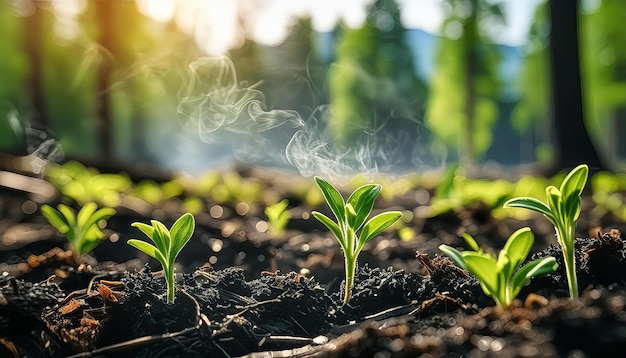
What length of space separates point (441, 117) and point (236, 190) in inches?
737

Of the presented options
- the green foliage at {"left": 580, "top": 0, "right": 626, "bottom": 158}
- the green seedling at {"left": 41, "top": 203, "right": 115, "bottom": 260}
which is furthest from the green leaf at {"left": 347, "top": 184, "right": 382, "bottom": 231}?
the green foliage at {"left": 580, "top": 0, "right": 626, "bottom": 158}

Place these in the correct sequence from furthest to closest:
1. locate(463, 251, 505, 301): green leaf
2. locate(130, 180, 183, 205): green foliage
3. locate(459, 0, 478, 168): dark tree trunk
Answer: locate(459, 0, 478, 168): dark tree trunk
locate(130, 180, 183, 205): green foliage
locate(463, 251, 505, 301): green leaf

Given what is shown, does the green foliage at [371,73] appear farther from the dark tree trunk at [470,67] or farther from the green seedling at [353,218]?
the green seedling at [353,218]

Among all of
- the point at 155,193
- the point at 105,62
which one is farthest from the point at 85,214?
the point at 105,62

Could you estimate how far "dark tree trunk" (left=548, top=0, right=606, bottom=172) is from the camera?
5.66m

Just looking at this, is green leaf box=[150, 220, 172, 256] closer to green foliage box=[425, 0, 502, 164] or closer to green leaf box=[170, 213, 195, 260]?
green leaf box=[170, 213, 195, 260]

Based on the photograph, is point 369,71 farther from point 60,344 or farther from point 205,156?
point 205,156

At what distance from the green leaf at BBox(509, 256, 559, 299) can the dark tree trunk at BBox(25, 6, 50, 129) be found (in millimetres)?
11543

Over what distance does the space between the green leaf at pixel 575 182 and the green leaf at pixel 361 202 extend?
416mm

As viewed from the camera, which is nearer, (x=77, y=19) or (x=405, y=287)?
(x=405, y=287)

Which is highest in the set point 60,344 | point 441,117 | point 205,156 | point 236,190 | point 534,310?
point 534,310

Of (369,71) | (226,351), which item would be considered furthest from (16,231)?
(369,71)

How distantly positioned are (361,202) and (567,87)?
5028 millimetres

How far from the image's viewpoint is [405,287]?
1501mm
